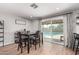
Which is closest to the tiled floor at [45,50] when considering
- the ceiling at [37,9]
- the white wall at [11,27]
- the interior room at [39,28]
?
the interior room at [39,28]

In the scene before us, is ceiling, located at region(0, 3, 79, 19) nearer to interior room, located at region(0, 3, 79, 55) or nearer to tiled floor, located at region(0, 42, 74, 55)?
interior room, located at region(0, 3, 79, 55)

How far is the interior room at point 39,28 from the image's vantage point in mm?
2035

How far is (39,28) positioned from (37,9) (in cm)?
42

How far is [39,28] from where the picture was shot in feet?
7.29

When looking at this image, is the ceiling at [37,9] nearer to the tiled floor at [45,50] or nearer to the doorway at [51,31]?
the doorway at [51,31]

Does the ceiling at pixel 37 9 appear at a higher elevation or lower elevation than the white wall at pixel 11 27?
higher

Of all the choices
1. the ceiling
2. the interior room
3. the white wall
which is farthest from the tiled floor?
the ceiling

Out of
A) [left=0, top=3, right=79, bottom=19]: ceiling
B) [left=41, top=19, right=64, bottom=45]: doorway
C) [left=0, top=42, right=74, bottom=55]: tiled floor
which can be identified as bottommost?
[left=0, top=42, right=74, bottom=55]: tiled floor

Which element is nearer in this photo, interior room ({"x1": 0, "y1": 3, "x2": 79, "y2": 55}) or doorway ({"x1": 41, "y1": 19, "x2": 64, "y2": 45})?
interior room ({"x1": 0, "y1": 3, "x2": 79, "y2": 55})

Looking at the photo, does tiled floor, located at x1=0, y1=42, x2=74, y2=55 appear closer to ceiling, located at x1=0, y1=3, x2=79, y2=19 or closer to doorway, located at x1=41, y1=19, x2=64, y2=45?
doorway, located at x1=41, y1=19, x2=64, y2=45

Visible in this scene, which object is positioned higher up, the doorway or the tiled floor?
the doorway

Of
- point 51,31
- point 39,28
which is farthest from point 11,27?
point 51,31

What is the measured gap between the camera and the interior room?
80.1 inches

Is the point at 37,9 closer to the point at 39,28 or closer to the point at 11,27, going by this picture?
the point at 39,28
